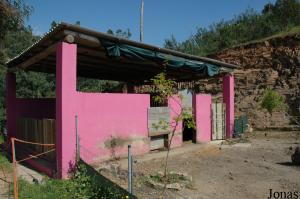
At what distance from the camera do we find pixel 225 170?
27.5 ft

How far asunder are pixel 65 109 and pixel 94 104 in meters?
1.38

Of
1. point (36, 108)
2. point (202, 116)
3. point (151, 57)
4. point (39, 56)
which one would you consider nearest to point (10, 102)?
point (36, 108)

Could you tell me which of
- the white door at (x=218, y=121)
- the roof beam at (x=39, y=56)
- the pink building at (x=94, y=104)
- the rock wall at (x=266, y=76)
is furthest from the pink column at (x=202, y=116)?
the roof beam at (x=39, y=56)

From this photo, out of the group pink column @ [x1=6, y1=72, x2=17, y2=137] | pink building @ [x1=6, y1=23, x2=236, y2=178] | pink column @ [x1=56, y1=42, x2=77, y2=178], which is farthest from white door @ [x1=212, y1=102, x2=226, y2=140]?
pink column @ [x1=6, y1=72, x2=17, y2=137]

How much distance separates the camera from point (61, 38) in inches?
312

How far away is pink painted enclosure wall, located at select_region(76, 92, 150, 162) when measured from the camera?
831 cm

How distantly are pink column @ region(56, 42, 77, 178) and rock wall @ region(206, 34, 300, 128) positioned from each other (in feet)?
43.0

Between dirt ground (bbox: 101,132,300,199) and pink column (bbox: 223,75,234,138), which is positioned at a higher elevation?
pink column (bbox: 223,75,234,138)

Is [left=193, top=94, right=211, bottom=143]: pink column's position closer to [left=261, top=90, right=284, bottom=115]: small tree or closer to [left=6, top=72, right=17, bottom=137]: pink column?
[left=261, top=90, right=284, bottom=115]: small tree

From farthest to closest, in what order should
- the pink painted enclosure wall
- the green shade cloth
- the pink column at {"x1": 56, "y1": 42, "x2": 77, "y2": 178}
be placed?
the green shade cloth, the pink painted enclosure wall, the pink column at {"x1": 56, "y1": 42, "x2": 77, "y2": 178}

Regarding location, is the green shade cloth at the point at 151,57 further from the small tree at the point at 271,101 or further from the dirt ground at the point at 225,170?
the small tree at the point at 271,101

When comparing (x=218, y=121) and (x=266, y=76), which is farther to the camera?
(x=266, y=76)

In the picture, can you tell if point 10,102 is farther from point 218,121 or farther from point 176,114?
point 218,121

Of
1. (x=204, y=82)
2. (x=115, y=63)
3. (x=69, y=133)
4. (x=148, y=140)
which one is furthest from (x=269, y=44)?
(x=69, y=133)
